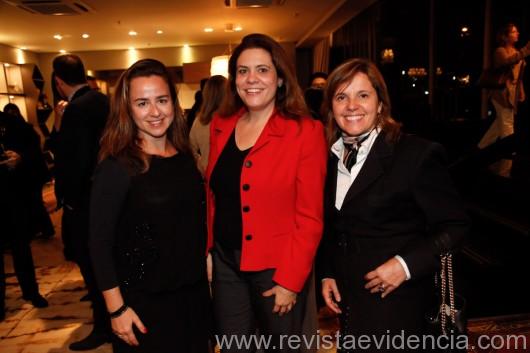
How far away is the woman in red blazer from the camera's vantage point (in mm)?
1474

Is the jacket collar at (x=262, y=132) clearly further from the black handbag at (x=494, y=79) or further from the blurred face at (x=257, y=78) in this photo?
the black handbag at (x=494, y=79)

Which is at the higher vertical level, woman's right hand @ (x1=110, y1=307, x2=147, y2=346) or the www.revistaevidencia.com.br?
woman's right hand @ (x1=110, y1=307, x2=147, y2=346)

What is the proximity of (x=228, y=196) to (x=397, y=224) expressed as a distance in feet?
2.10

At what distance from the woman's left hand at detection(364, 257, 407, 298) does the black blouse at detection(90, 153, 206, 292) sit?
0.66 m

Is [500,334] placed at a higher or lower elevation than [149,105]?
lower

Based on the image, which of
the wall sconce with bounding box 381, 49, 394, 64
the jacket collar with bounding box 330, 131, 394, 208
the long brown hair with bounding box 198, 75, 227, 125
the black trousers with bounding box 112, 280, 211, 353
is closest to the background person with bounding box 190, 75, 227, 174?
the long brown hair with bounding box 198, 75, 227, 125

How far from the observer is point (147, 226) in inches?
55.2

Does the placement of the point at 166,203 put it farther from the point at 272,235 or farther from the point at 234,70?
the point at 234,70

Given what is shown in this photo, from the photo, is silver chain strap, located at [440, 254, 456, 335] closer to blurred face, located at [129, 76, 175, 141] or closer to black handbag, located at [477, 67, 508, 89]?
blurred face, located at [129, 76, 175, 141]

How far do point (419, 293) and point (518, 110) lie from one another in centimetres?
422

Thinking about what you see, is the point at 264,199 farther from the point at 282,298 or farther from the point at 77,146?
the point at 77,146

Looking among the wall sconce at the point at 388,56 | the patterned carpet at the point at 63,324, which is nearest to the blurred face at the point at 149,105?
the patterned carpet at the point at 63,324

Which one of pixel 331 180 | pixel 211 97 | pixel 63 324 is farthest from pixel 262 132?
pixel 63 324

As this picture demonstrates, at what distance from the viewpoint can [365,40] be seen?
7.89m
